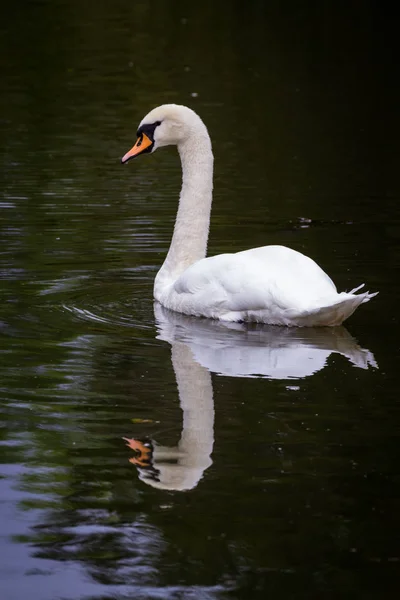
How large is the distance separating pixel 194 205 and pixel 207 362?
2.47 m

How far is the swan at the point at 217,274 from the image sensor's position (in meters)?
8.58

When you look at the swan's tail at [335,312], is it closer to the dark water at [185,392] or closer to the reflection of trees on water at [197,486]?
the dark water at [185,392]

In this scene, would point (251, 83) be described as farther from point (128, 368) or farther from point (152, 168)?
point (128, 368)

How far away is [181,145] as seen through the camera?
10375 mm

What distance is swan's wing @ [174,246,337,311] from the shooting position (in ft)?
28.1

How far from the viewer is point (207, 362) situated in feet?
26.4

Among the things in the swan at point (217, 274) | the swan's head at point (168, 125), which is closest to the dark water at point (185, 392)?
the swan at point (217, 274)

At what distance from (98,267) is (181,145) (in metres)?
1.26

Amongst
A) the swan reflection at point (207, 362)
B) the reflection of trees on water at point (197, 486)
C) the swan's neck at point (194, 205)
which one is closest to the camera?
the reflection of trees on water at point (197, 486)

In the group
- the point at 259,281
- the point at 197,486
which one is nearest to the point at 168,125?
the point at 259,281

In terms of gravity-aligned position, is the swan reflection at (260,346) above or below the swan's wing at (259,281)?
below

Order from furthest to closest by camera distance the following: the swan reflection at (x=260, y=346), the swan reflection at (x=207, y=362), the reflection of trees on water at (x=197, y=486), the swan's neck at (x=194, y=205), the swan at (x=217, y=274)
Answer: the swan's neck at (x=194, y=205) → the swan at (x=217, y=274) → the swan reflection at (x=260, y=346) → the swan reflection at (x=207, y=362) → the reflection of trees on water at (x=197, y=486)

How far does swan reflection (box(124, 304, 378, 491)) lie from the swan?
0.11 meters

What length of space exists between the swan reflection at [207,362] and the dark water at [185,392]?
0.06 feet
